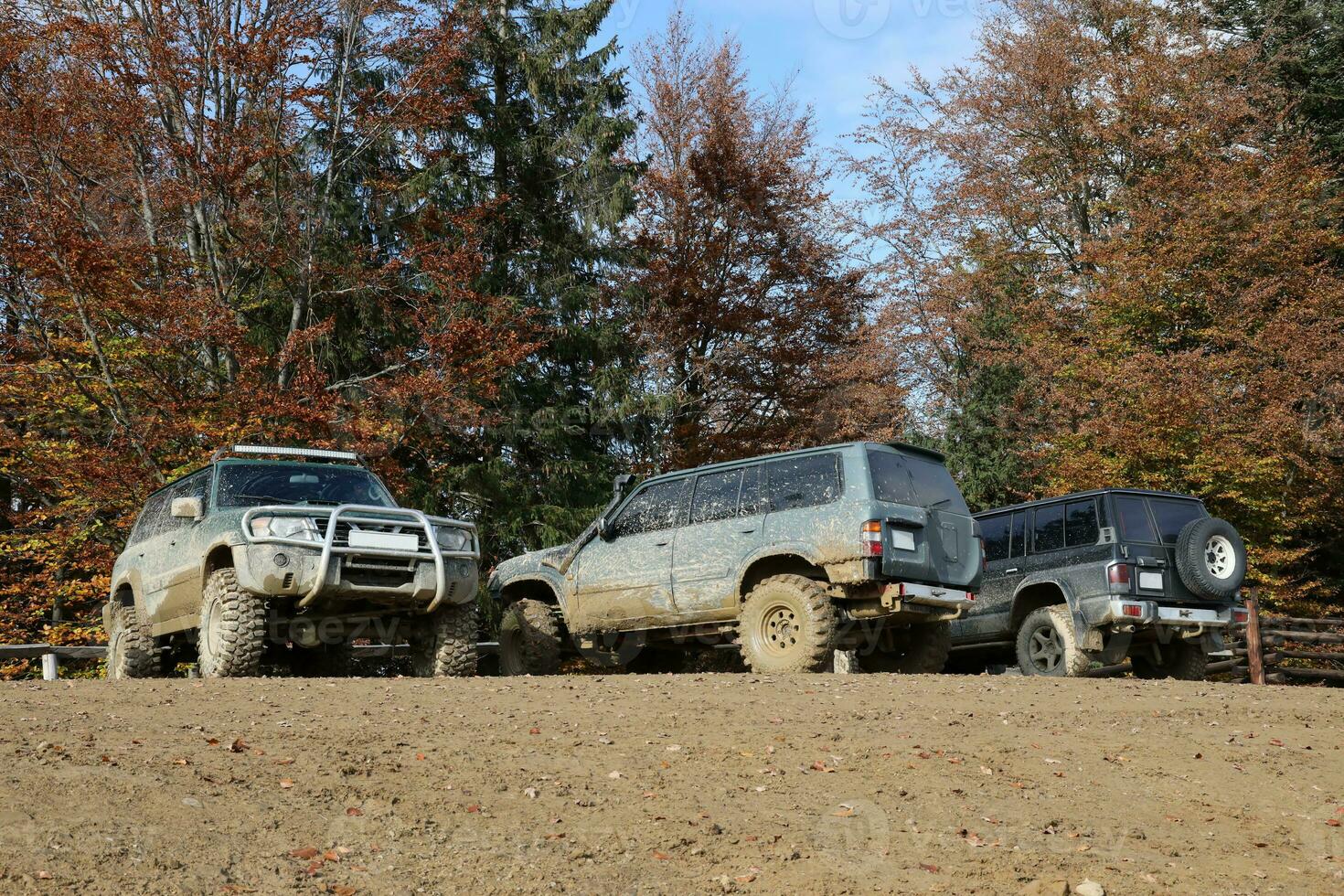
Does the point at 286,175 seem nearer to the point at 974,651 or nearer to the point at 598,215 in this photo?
the point at 598,215

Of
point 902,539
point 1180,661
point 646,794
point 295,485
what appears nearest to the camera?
point 646,794

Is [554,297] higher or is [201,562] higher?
[554,297]

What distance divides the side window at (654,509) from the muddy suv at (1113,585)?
3598mm

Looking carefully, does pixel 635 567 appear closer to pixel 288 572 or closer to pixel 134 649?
pixel 288 572

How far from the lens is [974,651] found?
14977 millimetres

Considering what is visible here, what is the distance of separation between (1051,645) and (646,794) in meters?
8.27

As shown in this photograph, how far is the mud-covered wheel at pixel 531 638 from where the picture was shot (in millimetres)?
13141

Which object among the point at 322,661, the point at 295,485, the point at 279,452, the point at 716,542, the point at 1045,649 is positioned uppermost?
the point at 279,452

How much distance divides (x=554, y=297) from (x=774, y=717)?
59.5ft

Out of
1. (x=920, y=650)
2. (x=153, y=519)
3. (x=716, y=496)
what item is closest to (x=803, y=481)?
(x=716, y=496)

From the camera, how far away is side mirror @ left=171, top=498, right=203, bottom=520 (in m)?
10.9

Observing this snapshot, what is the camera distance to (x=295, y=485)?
472 inches

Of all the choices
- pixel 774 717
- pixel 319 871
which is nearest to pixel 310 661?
pixel 774 717

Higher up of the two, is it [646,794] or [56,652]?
[56,652]
